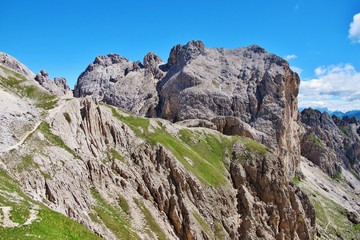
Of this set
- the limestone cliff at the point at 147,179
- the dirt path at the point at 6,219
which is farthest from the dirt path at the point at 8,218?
the limestone cliff at the point at 147,179

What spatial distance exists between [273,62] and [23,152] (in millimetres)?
169828

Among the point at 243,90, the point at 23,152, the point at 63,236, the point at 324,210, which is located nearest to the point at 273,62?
the point at 243,90

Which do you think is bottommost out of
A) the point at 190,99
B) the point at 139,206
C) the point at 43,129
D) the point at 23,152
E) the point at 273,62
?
the point at 139,206

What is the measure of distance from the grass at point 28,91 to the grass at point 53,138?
973 centimetres

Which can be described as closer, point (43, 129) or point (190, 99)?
point (43, 129)

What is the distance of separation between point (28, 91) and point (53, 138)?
77.4 feet

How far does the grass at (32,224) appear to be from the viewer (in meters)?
30.7

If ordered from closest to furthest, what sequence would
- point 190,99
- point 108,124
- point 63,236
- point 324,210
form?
1. point 63,236
2. point 108,124
3. point 324,210
4. point 190,99

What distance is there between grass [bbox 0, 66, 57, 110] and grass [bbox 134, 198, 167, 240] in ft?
94.5

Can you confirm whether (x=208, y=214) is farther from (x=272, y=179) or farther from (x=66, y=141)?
(x=66, y=141)

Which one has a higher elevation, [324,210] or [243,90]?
[243,90]

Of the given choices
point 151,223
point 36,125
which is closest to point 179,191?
point 151,223

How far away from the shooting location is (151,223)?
6656 centimetres

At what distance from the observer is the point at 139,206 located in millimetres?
67625
